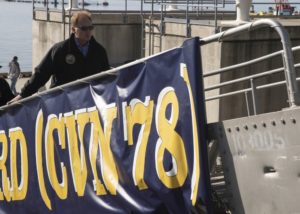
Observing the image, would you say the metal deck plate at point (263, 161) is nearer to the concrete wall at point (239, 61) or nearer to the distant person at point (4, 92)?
the distant person at point (4, 92)

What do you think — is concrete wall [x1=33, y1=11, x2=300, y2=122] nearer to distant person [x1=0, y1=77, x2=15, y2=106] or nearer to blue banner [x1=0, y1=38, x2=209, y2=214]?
distant person [x1=0, y1=77, x2=15, y2=106]

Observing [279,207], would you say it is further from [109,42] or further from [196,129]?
[109,42]

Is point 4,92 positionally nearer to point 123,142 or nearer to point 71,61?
point 71,61

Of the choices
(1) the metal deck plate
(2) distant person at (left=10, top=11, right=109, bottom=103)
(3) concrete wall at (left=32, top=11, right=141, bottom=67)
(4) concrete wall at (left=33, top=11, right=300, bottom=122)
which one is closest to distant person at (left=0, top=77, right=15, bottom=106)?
(2) distant person at (left=10, top=11, right=109, bottom=103)

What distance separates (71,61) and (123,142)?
149 centimetres

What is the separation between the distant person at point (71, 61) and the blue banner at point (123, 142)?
32cm

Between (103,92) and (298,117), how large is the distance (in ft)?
5.21

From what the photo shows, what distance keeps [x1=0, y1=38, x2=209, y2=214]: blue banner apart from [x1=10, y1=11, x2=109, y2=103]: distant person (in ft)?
1.06

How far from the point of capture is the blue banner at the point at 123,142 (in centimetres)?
402

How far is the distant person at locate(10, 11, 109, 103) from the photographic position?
5.63 m

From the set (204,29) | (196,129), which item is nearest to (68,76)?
(196,129)

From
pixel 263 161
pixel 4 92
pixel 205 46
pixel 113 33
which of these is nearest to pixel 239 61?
pixel 205 46

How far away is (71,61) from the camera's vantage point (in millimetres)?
5699

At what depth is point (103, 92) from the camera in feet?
15.3
